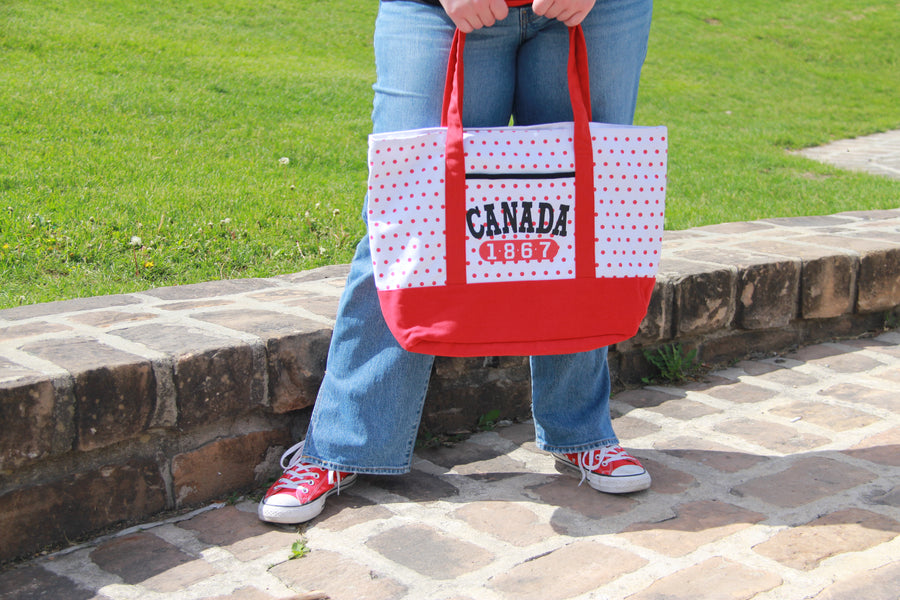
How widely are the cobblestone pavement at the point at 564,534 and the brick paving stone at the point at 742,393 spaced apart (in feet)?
0.69

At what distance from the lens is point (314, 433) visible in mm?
2098

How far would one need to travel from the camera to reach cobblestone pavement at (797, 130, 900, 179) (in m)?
7.13

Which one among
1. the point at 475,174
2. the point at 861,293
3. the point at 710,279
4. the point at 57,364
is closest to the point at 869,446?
the point at 710,279

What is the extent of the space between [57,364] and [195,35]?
7.34 meters

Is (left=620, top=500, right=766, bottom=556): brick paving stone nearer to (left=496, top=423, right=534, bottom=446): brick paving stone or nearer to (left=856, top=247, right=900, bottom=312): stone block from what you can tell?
(left=496, top=423, right=534, bottom=446): brick paving stone

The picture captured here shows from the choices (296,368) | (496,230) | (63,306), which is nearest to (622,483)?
(496,230)

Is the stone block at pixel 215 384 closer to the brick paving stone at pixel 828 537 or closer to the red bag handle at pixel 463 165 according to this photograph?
the red bag handle at pixel 463 165

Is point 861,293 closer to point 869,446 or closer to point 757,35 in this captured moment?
point 869,446

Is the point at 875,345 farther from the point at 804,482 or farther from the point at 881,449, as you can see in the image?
the point at 804,482

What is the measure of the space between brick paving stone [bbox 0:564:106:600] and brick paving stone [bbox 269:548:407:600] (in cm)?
35

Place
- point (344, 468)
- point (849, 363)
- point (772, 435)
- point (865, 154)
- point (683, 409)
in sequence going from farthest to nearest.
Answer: point (865, 154) < point (849, 363) < point (683, 409) < point (772, 435) < point (344, 468)

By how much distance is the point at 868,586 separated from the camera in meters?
1.64

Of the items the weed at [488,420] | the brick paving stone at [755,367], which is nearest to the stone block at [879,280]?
the brick paving stone at [755,367]

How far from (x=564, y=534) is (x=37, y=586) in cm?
105
